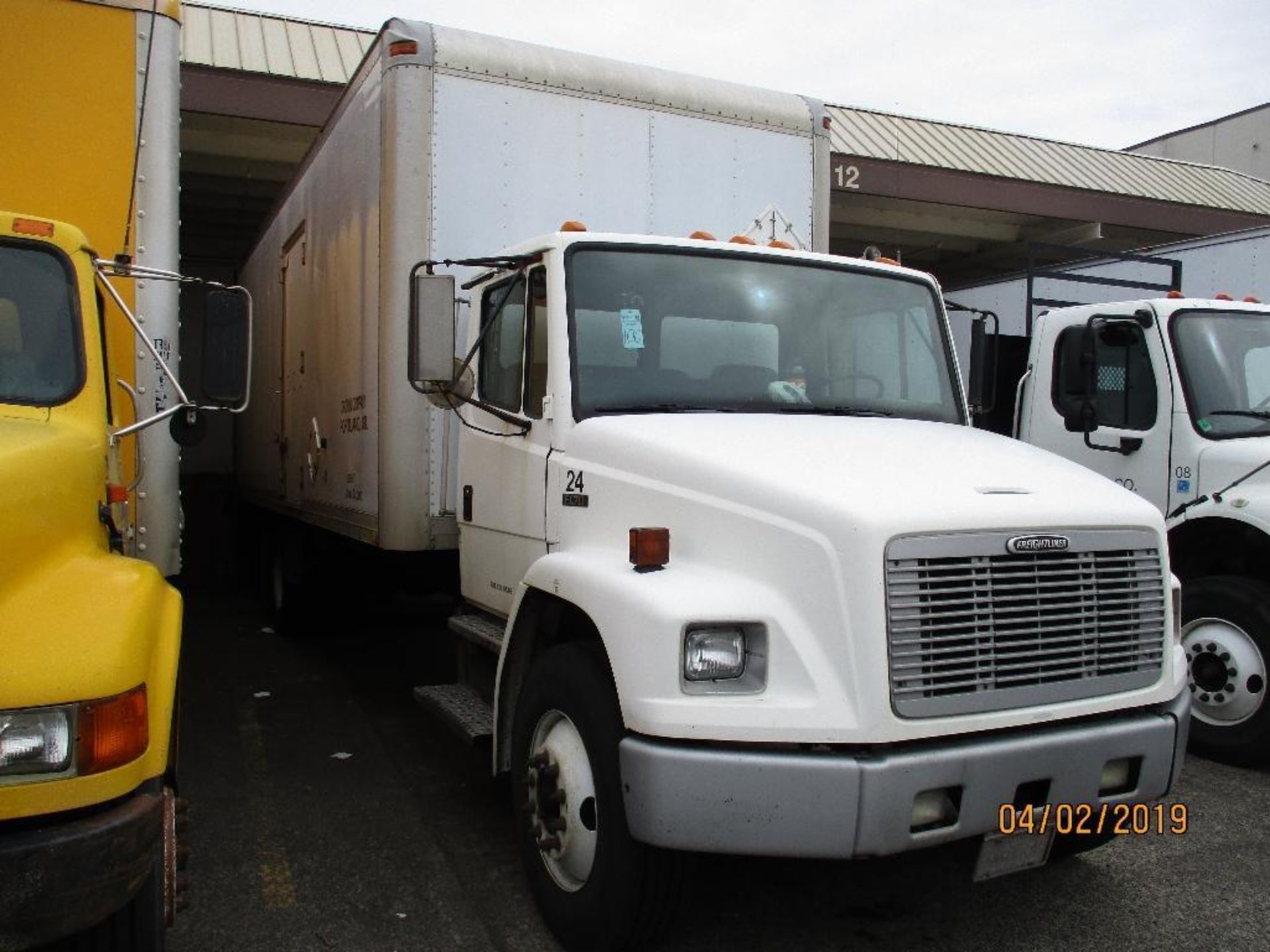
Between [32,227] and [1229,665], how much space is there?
570cm

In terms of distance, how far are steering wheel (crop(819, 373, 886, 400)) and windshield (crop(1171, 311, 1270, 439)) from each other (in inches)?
99.1

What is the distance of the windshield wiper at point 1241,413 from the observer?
5949 millimetres

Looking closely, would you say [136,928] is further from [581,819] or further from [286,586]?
[286,586]

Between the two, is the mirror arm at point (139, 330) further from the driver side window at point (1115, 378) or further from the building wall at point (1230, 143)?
the building wall at point (1230, 143)

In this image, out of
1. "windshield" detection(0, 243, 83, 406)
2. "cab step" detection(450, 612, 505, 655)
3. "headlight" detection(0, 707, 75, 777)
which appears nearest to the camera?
"headlight" detection(0, 707, 75, 777)

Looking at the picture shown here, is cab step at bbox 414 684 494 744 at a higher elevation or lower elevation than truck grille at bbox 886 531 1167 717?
lower

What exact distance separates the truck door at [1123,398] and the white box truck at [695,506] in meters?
1.60

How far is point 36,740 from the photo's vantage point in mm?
2371

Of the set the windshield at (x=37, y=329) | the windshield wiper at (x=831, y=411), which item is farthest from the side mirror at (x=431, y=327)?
the windshield wiper at (x=831, y=411)

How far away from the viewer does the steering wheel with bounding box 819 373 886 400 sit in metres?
4.39

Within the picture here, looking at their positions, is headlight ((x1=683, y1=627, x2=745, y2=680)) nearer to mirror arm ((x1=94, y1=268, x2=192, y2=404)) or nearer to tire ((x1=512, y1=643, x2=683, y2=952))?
tire ((x1=512, y1=643, x2=683, y2=952))
